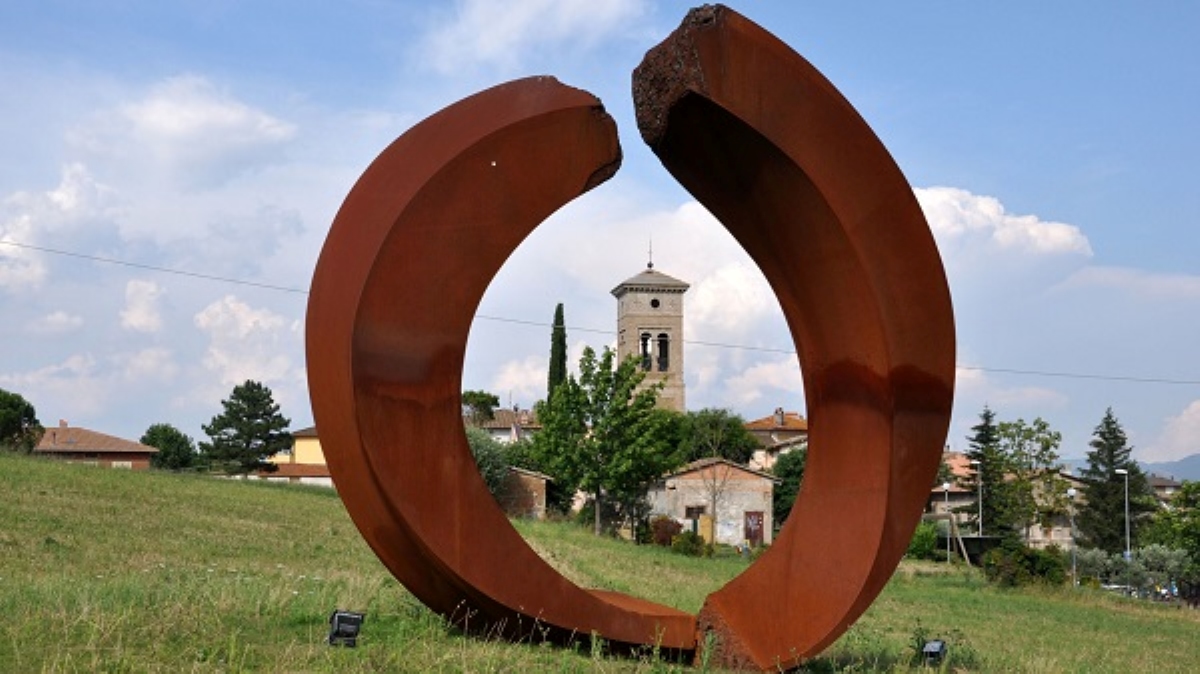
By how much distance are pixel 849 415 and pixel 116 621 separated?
543 cm

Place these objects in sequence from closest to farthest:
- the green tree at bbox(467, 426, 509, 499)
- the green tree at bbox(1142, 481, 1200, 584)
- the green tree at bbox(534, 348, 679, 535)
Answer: the green tree at bbox(534, 348, 679, 535) → the green tree at bbox(467, 426, 509, 499) → the green tree at bbox(1142, 481, 1200, 584)

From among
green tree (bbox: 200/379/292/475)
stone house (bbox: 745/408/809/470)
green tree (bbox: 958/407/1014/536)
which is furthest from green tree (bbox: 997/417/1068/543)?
green tree (bbox: 200/379/292/475)

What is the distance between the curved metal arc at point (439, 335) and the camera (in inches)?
362

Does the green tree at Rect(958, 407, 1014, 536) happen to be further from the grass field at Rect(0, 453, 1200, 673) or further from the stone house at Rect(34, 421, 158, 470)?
the stone house at Rect(34, 421, 158, 470)

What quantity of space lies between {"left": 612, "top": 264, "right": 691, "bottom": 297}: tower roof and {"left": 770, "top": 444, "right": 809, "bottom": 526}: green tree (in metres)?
17.5

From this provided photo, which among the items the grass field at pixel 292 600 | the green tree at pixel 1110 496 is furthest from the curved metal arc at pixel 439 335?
the green tree at pixel 1110 496

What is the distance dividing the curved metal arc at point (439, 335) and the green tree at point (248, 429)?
74345 mm

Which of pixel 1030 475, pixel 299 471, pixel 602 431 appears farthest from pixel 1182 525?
pixel 299 471

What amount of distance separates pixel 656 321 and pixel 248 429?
26.5 m

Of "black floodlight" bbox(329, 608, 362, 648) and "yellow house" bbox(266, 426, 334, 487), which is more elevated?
"yellow house" bbox(266, 426, 334, 487)

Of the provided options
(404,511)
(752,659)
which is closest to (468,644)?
(404,511)

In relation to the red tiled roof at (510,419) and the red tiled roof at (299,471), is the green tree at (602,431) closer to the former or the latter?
the red tiled roof at (299,471)

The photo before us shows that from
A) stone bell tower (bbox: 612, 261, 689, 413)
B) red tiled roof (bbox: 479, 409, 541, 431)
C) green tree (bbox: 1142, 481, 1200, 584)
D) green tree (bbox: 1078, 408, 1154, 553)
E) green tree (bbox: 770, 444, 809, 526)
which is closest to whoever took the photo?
green tree (bbox: 1142, 481, 1200, 584)

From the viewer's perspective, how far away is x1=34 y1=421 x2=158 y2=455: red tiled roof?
81312 mm
